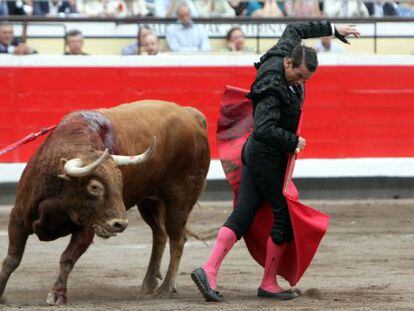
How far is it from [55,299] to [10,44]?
621 cm

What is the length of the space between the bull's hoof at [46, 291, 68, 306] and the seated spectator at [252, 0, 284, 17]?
23.6 ft

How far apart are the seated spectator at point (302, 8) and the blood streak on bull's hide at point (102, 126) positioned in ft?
21.6

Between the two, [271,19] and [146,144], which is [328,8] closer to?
[271,19]

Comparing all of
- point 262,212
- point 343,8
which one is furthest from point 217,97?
point 262,212

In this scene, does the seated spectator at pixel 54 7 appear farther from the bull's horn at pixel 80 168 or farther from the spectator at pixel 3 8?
the bull's horn at pixel 80 168

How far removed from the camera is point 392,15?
13781 millimetres

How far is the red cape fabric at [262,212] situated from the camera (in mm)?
6906

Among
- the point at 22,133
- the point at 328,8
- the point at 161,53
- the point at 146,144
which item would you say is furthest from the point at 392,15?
the point at 146,144

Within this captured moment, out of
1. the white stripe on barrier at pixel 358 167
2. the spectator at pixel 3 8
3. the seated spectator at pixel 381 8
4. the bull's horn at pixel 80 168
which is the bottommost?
the white stripe on barrier at pixel 358 167

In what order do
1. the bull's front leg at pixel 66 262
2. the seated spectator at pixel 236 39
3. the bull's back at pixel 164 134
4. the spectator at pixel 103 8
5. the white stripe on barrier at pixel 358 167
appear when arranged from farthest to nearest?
the spectator at pixel 103 8, the white stripe on barrier at pixel 358 167, the seated spectator at pixel 236 39, the bull's back at pixel 164 134, the bull's front leg at pixel 66 262

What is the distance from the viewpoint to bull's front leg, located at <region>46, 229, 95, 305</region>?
6.66 metres

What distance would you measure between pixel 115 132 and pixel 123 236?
3.45m

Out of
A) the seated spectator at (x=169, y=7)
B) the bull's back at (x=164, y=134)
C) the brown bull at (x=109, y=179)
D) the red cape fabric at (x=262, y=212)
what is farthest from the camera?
the seated spectator at (x=169, y=7)

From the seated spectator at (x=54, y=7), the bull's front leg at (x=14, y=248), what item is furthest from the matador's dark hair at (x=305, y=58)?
the seated spectator at (x=54, y=7)
